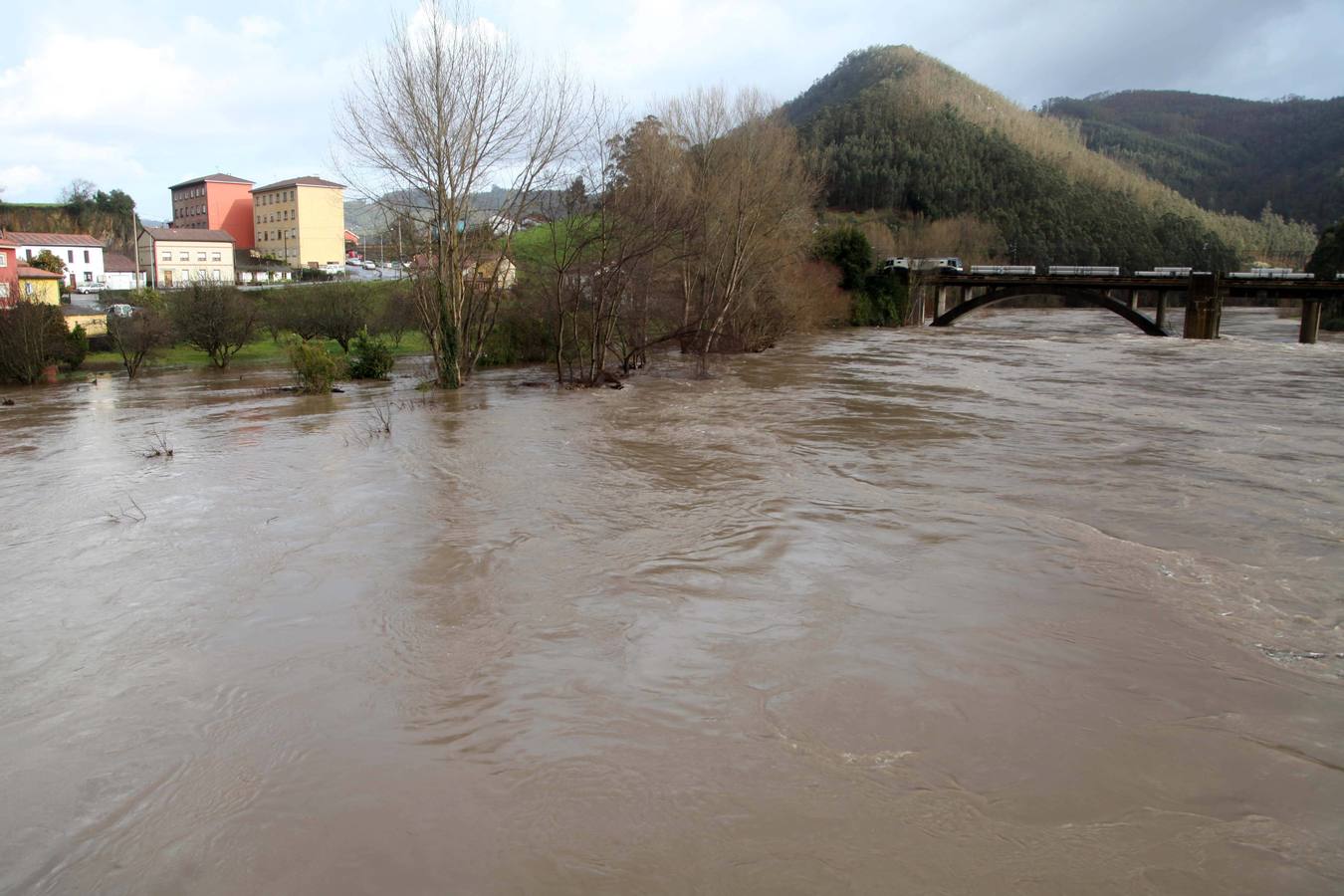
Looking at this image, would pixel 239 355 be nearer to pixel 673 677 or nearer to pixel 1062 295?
pixel 673 677

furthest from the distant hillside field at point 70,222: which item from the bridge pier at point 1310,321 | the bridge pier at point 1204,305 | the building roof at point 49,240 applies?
the bridge pier at point 1310,321

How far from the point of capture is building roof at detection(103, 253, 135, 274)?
71.3 m

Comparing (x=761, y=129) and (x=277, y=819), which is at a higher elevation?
(x=761, y=129)

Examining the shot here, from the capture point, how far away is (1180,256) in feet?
362

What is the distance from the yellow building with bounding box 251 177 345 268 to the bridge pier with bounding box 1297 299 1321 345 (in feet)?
267

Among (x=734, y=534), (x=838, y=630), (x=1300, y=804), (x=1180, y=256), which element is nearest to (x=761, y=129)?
(x=734, y=534)

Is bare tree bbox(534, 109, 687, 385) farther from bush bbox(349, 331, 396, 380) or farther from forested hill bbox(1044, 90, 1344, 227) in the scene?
forested hill bbox(1044, 90, 1344, 227)

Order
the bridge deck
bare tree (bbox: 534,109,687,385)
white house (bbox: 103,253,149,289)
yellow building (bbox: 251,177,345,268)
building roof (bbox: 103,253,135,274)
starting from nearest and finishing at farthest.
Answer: bare tree (bbox: 534,109,687,385) < the bridge deck < white house (bbox: 103,253,149,289) < building roof (bbox: 103,253,135,274) < yellow building (bbox: 251,177,345,268)

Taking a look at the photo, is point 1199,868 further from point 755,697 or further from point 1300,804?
point 755,697

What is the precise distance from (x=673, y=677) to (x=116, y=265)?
82900 mm

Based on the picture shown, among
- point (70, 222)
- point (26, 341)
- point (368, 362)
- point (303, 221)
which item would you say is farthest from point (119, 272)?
point (368, 362)

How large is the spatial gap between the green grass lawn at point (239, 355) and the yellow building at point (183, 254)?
119 ft

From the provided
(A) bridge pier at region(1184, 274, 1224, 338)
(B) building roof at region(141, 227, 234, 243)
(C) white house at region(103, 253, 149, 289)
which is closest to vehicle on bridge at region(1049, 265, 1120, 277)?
(A) bridge pier at region(1184, 274, 1224, 338)

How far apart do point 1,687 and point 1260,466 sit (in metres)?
17.3
